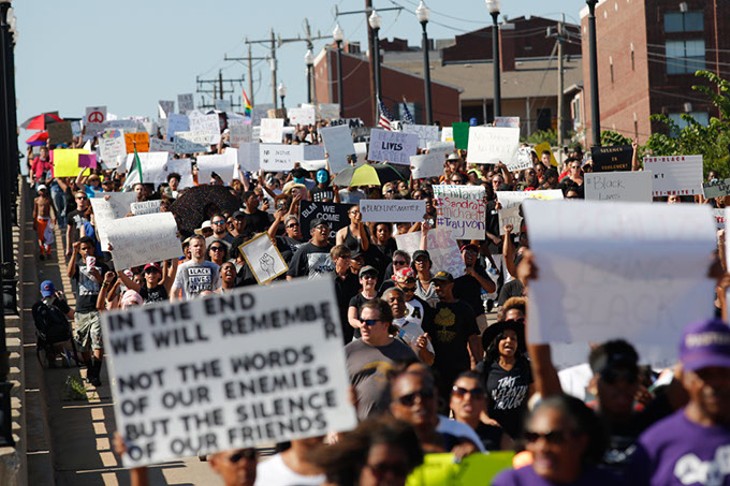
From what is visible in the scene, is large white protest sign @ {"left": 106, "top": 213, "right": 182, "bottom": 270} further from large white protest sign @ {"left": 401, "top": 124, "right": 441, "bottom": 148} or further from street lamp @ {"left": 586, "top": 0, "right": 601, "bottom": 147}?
large white protest sign @ {"left": 401, "top": 124, "right": 441, "bottom": 148}

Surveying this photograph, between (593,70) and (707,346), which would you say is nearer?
(707,346)

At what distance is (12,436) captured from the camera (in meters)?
10.6

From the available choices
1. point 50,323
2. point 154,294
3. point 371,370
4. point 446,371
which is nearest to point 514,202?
point 154,294

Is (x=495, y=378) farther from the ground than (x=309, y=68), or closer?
closer

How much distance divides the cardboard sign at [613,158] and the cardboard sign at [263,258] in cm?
601

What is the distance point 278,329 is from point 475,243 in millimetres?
10722

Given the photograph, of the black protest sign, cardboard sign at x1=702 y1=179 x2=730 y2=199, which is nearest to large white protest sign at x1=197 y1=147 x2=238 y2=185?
the black protest sign

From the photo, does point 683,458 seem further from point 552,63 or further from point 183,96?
point 552,63

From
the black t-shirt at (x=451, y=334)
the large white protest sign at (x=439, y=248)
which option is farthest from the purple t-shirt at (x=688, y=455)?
the large white protest sign at (x=439, y=248)

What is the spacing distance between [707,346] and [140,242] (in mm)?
9764

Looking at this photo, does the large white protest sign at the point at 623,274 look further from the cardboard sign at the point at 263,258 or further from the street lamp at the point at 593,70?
the street lamp at the point at 593,70

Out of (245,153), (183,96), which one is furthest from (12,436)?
(183,96)

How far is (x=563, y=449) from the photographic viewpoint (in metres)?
5.40

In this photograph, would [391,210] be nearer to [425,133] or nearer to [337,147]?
[337,147]
